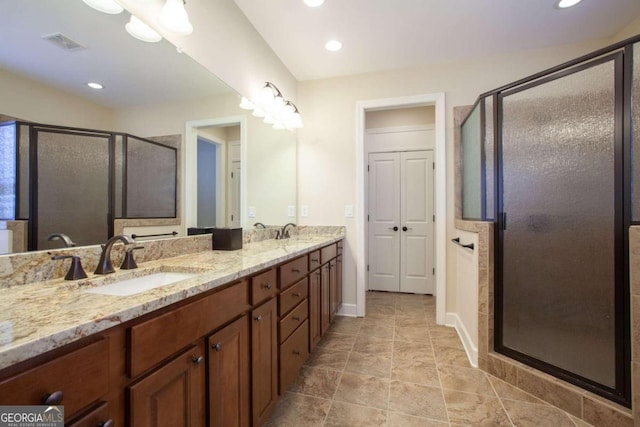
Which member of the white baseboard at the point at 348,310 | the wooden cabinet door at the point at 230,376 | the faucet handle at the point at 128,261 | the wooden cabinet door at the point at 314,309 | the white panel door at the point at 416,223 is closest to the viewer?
the wooden cabinet door at the point at 230,376

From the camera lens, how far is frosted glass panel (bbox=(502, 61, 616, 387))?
1.47 m

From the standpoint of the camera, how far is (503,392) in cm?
168

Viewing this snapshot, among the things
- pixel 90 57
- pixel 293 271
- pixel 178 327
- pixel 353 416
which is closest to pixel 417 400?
pixel 353 416

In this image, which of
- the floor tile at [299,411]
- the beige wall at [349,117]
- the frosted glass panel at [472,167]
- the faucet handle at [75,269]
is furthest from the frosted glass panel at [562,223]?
the faucet handle at [75,269]

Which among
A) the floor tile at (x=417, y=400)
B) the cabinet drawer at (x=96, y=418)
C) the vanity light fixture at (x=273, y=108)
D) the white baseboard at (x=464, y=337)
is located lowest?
the floor tile at (x=417, y=400)

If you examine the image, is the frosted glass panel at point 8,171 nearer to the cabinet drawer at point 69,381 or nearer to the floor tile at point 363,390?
the cabinet drawer at point 69,381

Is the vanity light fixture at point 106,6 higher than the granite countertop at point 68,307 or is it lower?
higher

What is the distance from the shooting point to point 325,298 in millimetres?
2250

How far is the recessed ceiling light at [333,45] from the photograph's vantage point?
7.74 feet

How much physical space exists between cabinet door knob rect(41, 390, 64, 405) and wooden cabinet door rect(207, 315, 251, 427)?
44cm

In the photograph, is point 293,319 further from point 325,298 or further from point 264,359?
point 325,298

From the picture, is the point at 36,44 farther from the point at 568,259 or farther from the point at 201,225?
the point at 568,259

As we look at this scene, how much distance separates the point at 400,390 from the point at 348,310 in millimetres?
1245

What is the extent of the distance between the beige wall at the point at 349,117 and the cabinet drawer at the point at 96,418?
2.44 meters
